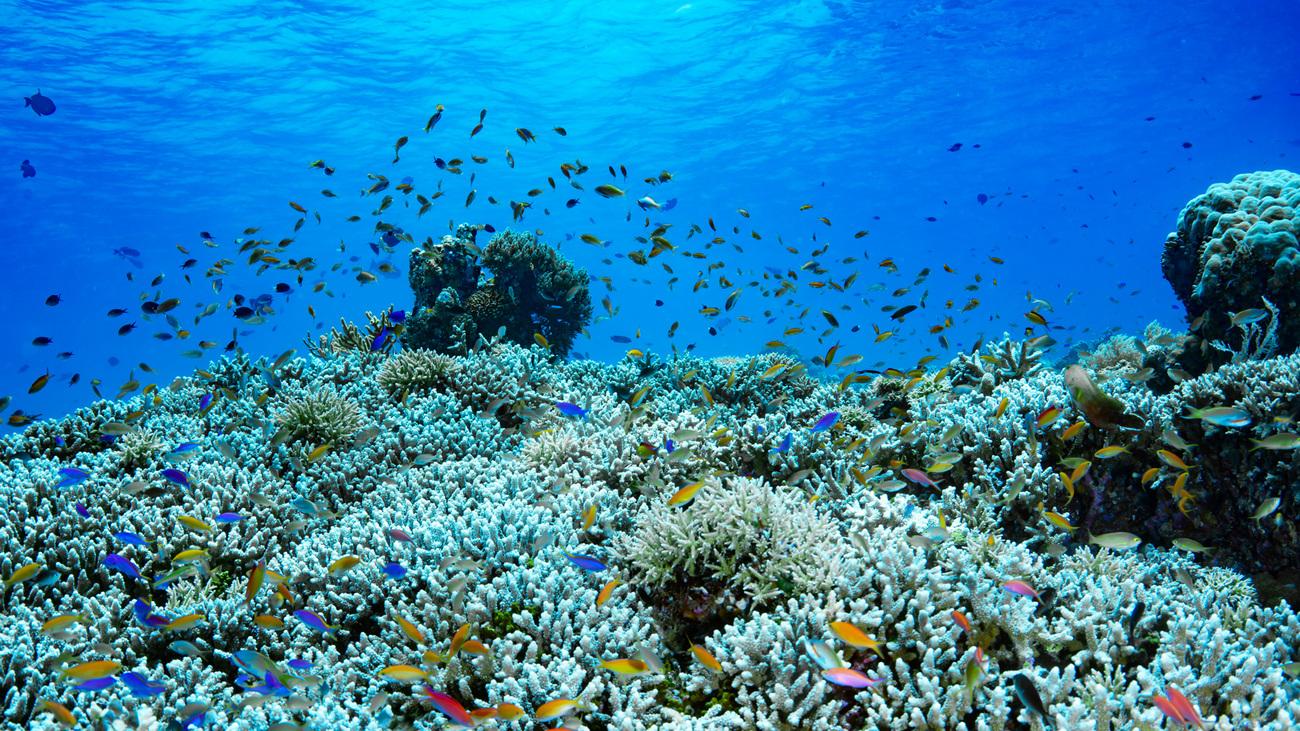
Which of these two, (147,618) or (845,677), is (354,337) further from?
(845,677)

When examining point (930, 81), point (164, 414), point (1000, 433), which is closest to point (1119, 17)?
point (930, 81)

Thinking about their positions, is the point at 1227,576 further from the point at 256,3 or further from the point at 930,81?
the point at 930,81

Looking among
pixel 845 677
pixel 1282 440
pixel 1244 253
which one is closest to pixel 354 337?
pixel 845 677

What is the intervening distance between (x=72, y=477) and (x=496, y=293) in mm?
7772

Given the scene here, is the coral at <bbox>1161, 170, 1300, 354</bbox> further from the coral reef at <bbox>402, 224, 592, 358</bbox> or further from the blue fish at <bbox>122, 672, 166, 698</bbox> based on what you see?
the blue fish at <bbox>122, 672, 166, 698</bbox>

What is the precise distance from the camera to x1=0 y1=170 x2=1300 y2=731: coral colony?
3.03 m

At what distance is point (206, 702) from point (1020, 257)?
19445 centimetres

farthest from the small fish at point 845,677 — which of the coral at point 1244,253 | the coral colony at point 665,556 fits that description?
the coral at point 1244,253

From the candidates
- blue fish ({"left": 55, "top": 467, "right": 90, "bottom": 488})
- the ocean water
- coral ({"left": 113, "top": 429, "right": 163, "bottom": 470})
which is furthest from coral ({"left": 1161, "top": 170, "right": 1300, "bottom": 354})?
coral ({"left": 113, "top": 429, "right": 163, "bottom": 470})

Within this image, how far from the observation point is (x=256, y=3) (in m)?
21.7

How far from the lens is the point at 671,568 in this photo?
12.1 feet

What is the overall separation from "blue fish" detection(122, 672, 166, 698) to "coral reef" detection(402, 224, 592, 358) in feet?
28.1

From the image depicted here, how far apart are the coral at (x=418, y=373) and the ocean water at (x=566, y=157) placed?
747mm

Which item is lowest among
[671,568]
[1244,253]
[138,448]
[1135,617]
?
[138,448]
